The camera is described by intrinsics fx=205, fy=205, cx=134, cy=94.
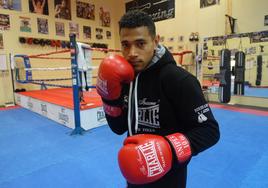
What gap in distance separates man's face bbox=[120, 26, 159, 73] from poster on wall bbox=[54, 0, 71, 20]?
6138 millimetres

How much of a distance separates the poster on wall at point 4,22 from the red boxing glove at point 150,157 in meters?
5.77

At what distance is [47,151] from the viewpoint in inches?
85.7

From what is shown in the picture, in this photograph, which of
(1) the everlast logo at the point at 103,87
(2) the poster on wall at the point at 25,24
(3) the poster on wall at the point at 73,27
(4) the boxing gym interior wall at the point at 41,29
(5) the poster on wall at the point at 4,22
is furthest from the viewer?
(3) the poster on wall at the point at 73,27

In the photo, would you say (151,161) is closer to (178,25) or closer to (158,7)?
(178,25)

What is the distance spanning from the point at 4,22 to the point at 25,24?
49 cm

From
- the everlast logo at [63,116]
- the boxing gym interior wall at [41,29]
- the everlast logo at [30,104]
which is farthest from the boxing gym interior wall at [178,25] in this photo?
the everlast logo at [63,116]

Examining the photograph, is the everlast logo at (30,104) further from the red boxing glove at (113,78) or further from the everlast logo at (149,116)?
the everlast logo at (149,116)

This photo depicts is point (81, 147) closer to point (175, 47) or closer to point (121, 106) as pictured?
point (121, 106)

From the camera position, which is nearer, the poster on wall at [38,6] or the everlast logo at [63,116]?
the everlast logo at [63,116]

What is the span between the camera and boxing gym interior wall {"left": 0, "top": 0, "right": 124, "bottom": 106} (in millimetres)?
5156

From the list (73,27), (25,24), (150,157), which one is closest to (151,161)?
(150,157)

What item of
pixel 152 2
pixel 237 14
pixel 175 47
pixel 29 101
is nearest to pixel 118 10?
pixel 152 2

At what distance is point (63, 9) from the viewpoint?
6.20 meters

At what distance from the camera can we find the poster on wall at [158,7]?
6559 mm
